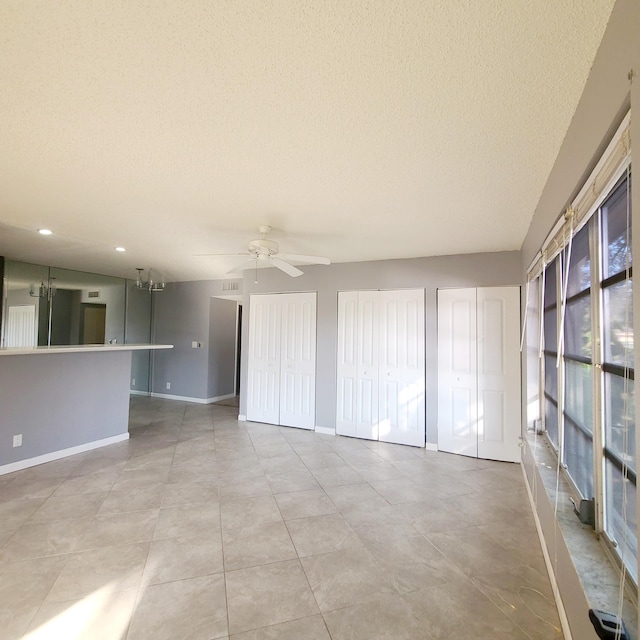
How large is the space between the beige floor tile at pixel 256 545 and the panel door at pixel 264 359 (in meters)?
2.73

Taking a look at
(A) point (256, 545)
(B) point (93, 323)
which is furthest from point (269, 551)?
(B) point (93, 323)

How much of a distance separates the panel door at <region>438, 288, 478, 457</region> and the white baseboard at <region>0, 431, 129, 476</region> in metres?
4.05

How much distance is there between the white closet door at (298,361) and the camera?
4828 mm

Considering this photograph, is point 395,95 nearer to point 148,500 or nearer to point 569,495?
point 569,495

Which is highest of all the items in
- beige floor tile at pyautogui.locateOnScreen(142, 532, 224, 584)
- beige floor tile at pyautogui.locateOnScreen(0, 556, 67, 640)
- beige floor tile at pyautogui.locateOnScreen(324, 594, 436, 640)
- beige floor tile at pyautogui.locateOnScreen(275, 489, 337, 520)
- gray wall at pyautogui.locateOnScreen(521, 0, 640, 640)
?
gray wall at pyautogui.locateOnScreen(521, 0, 640, 640)

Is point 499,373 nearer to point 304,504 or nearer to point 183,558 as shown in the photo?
point 304,504

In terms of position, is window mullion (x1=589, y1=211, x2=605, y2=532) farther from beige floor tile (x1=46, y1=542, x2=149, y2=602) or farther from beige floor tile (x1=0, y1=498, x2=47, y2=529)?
beige floor tile (x1=0, y1=498, x2=47, y2=529)

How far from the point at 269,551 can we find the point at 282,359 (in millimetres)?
3045

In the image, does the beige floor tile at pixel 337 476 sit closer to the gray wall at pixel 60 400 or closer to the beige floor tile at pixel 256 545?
the beige floor tile at pixel 256 545

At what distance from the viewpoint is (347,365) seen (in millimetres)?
4594

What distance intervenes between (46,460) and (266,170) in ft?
12.5

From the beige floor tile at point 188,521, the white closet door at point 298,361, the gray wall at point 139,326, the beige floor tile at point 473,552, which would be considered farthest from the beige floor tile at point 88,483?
the gray wall at point 139,326

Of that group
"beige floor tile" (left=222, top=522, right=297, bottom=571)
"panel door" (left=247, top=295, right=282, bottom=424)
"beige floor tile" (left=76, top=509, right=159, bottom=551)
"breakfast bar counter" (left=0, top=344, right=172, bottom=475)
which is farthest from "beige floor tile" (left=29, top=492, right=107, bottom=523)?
"panel door" (left=247, top=295, right=282, bottom=424)

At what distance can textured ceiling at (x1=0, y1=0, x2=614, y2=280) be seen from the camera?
1056 millimetres
